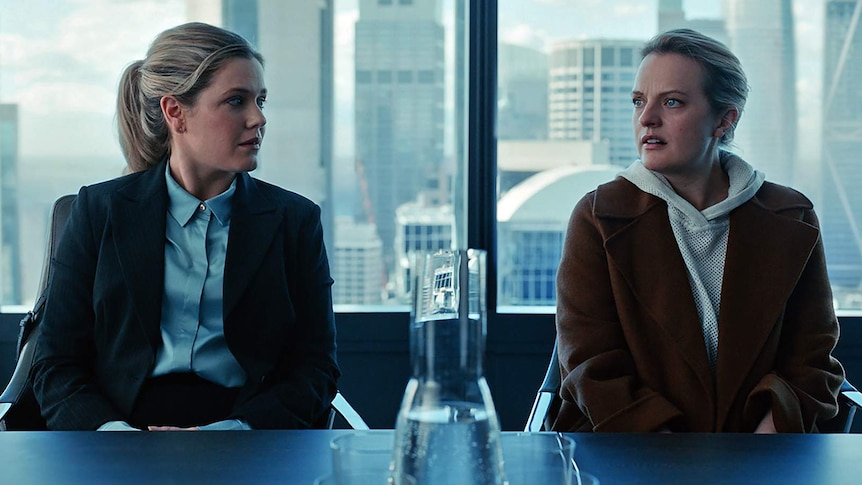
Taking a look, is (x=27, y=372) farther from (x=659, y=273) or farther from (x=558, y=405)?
(x=659, y=273)

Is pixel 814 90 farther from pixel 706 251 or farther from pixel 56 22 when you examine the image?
pixel 56 22

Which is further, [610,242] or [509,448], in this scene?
[610,242]

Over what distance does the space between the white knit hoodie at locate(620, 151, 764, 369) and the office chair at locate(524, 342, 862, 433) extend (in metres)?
0.30

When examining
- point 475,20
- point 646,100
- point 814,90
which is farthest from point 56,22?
point 814,90

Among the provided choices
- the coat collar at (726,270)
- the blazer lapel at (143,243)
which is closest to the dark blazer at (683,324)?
the coat collar at (726,270)

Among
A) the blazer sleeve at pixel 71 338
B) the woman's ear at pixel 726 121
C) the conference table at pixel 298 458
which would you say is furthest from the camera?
the woman's ear at pixel 726 121

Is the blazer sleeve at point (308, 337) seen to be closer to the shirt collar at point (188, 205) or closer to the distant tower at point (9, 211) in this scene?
the shirt collar at point (188, 205)

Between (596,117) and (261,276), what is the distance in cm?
139

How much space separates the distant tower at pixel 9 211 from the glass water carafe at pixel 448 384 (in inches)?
98.1

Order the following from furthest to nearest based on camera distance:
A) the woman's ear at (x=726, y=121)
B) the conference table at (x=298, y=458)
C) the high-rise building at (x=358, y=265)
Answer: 1. the high-rise building at (x=358, y=265)
2. the woman's ear at (x=726, y=121)
3. the conference table at (x=298, y=458)

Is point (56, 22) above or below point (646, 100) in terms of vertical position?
above

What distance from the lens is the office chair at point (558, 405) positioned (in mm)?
2041

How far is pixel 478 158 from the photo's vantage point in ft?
9.95

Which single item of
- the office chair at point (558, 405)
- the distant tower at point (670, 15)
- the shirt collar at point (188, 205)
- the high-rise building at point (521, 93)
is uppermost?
the distant tower at point (670, 15)
